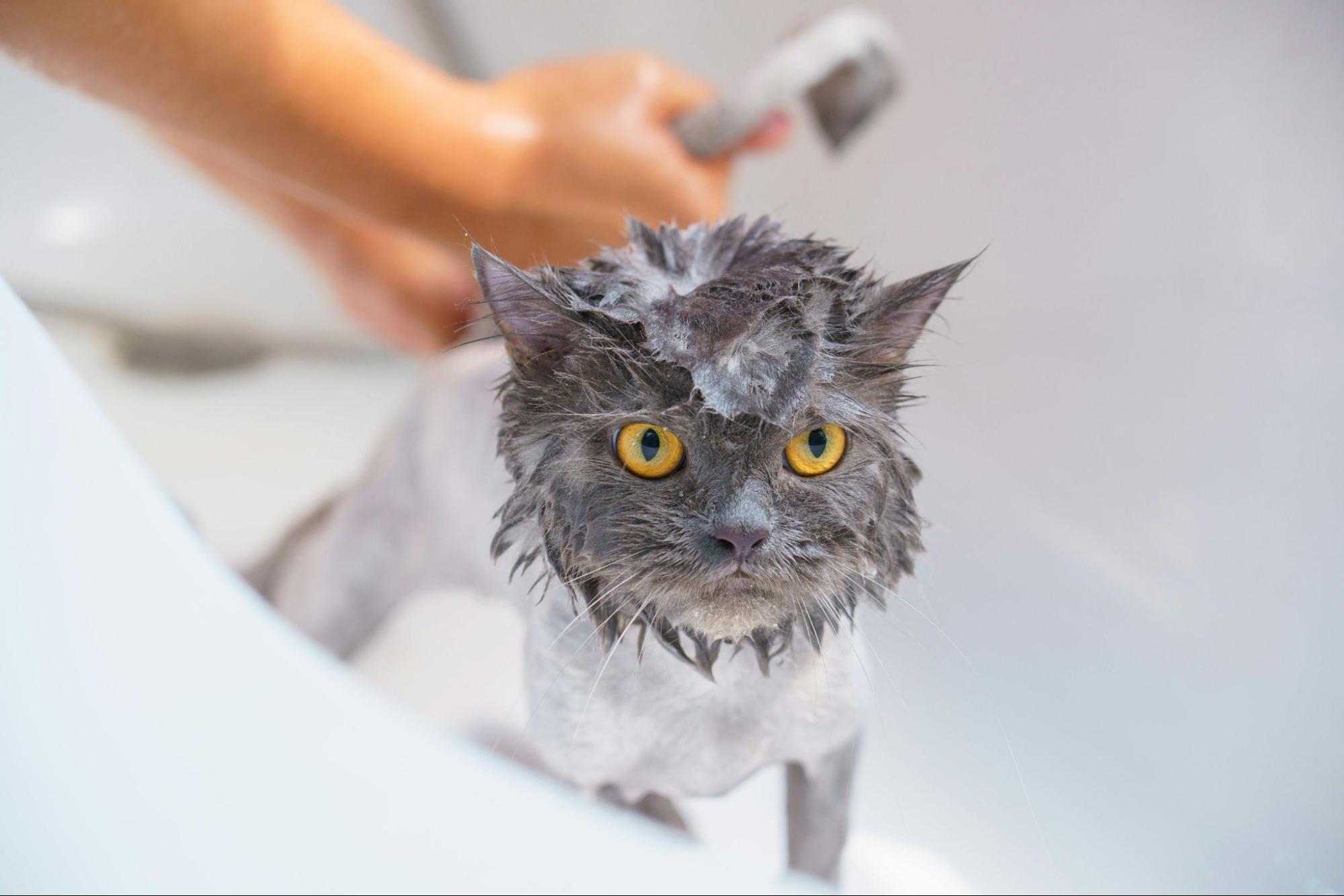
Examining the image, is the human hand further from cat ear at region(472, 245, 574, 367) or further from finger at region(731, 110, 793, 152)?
cat ear at region(472, 245, 574, 367)

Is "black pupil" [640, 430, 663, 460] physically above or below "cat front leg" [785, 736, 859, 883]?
above

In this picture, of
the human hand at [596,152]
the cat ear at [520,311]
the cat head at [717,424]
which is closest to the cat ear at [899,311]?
the cat head at [717,424]

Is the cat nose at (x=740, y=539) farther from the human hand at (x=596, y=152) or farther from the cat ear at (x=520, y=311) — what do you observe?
the human hand at (x=596, y=152)

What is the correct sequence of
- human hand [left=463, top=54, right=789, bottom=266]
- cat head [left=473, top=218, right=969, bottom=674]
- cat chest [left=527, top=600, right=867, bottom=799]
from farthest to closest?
1. human hand [left=463, top=54, right=789, bottom=266]
2. cat chest [left=527, top=600, right=867, bottom=799]
3. cat head [left=473, top=218, right=969, bottom=674]

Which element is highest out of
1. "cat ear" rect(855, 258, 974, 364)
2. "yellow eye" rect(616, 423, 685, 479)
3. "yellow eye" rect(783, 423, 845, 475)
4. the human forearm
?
the human forearm

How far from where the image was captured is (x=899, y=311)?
32cm

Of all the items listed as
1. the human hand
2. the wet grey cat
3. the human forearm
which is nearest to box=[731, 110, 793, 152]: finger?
the human hand

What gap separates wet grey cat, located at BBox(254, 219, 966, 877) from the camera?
30 cm

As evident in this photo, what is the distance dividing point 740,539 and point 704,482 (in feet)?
0.08

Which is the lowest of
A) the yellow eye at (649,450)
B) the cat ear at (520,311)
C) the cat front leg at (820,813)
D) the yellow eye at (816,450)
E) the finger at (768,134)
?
the cat front leg at (820,813)

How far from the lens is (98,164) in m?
0.71

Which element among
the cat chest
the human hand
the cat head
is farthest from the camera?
the human hand

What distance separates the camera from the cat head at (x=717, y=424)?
298mm

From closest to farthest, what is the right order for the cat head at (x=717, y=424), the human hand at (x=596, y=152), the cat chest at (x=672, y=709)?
1. the cat head at (x=717, y=424)
2. the cat chest at (x=672, y=709)
3. the human hand at (x=596, y=152)
